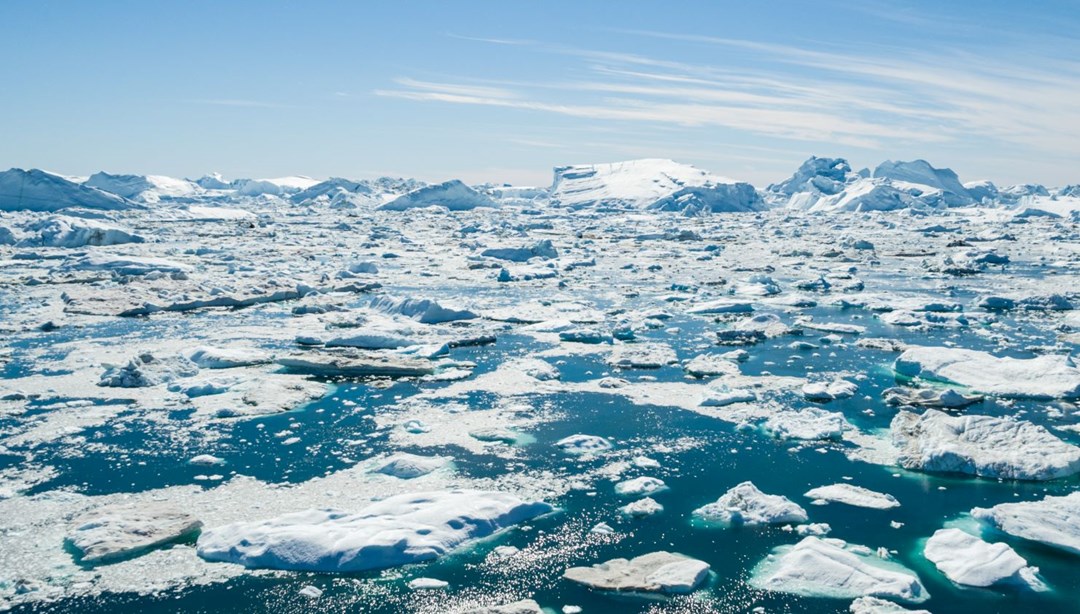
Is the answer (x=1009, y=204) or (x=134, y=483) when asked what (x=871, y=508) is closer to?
(x=134, y=483)

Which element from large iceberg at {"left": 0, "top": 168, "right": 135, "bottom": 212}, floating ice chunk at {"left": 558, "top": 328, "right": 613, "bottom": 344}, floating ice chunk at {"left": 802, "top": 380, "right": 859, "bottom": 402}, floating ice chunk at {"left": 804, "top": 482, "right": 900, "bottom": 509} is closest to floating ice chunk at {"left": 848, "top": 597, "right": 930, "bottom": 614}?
floating ice chunk at {"left": 804, "top": 482, "right": 900, "bottom": 509}

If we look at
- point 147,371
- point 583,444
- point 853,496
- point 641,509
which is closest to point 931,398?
point 853,496

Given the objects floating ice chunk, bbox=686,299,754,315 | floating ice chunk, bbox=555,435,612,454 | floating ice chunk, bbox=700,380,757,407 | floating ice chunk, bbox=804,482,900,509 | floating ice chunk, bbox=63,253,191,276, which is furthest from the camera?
floating ice chunk, bbox=63,253,191,276

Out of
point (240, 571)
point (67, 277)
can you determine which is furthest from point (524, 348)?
point (67, 277)

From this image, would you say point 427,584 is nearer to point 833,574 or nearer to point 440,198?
point 833,574

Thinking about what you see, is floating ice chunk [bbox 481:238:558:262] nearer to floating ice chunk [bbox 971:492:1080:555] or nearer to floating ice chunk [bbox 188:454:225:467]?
floating ice chunk [bbox 188:454:225:467]

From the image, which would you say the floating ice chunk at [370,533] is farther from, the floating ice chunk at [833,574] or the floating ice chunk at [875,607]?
the floating ice chunk at [875,607]
